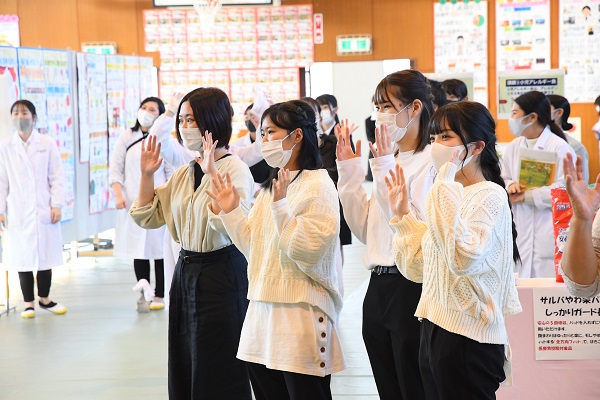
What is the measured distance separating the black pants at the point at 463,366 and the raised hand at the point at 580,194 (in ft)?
1.66

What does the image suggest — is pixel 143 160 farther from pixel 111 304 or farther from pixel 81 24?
pixel 81 24

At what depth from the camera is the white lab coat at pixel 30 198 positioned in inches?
255

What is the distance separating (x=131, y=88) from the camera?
9.20 m

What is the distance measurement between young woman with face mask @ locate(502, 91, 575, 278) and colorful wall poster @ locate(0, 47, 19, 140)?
Answer: 12.6 feet

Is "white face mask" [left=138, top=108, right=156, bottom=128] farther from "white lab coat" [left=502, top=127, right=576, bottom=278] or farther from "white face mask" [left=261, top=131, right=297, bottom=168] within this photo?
"white face mask" [left=261, top=131, right=297, bottom=168]

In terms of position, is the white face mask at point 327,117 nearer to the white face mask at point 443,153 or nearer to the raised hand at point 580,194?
the white face mask at point 443,153

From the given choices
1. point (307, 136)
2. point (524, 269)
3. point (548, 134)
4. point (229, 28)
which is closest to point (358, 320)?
point (524, 269)

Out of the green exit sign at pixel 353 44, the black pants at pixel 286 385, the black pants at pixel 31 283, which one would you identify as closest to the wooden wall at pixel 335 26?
the green exit sign at pixel 353 44

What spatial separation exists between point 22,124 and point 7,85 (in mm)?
541

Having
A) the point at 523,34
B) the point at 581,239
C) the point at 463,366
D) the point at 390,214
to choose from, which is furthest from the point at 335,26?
the point at 581,239

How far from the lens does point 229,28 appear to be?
41.6ft

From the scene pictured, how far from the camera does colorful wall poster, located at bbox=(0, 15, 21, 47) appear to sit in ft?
42.7

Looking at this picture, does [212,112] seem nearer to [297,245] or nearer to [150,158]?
[150,158]

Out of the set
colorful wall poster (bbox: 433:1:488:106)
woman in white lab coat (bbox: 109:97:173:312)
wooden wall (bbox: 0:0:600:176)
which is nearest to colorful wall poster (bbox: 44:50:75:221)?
woman in white lab coat (bbox: 109:97:173:312)
